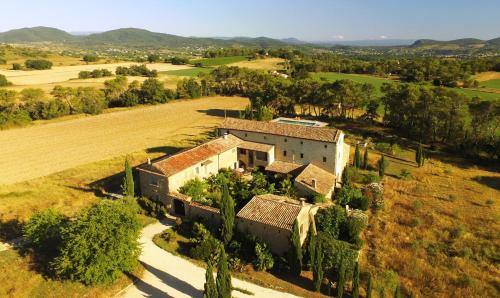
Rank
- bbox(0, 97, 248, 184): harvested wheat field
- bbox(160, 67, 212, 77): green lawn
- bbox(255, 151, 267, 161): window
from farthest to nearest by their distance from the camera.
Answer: bbox(160, 67, 212, 77): green lawn
bbox(0, 97, 248, 184): harvested wheat field
bbox(255, 151, 267, 161): window

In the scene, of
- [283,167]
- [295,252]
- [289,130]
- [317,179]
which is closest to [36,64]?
[289,130]

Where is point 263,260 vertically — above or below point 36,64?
below

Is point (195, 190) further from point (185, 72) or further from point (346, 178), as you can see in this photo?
point (185, 72)

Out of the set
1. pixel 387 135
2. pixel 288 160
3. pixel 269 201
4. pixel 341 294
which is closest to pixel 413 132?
pixel 387 135

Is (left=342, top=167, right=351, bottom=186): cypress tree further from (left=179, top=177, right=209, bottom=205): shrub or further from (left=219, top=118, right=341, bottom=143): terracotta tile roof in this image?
(left=179, top=177, right=209, bottom=205): shrub

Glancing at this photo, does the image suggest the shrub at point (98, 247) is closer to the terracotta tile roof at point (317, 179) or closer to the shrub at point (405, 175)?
the terracotta tile roof at point (317, 179)

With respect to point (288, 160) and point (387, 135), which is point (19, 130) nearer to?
point (288, 160)

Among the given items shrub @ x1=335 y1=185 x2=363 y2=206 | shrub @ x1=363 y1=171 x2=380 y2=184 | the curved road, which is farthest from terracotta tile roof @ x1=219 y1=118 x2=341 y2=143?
the curved road
